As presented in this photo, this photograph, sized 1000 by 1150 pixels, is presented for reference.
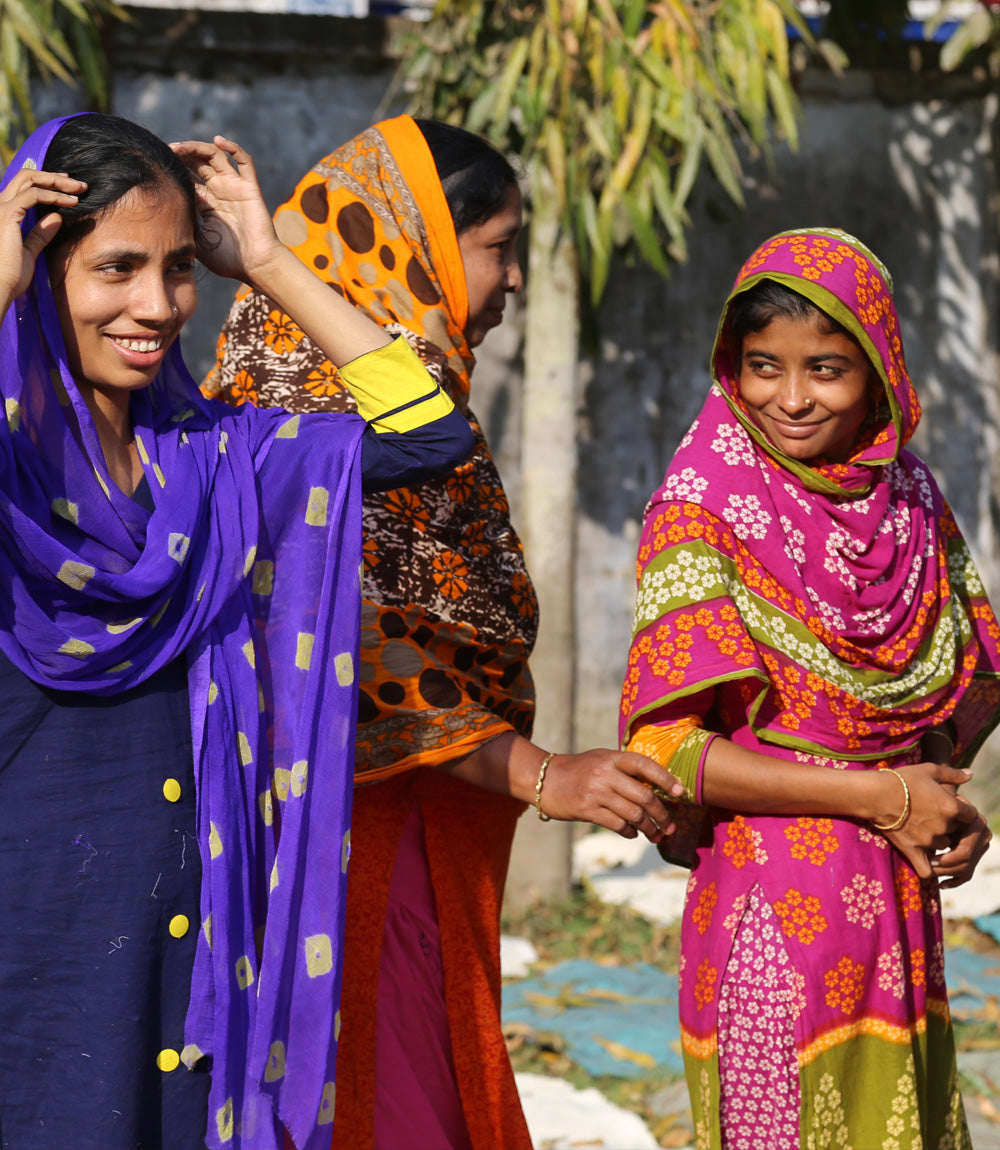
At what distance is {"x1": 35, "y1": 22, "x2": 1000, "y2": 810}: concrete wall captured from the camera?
19.2 ft

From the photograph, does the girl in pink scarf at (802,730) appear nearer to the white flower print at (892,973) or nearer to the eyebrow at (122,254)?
the white flower print at (892,973)

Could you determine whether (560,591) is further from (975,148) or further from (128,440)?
(128,440)

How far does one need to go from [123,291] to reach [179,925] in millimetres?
865

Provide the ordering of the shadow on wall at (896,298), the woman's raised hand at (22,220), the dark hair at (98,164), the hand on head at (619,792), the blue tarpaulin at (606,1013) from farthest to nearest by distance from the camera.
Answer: the shadow on wall at (896,298) < the blue tarpaulin at (606,1013) < the hand on head at (619,792) < the dark hair at (98,164) < the woman's raised hand at (22,220)

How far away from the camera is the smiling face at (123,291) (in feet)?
6.24

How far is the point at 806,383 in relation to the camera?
2.58 metres

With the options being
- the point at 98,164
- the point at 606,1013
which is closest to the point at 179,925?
the point at 98,164

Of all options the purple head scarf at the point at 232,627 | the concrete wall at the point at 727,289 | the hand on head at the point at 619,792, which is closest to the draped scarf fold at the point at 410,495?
the hand on head at the point at 619,792

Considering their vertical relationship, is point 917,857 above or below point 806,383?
below

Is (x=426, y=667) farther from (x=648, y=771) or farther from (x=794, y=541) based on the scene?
(x=794, y=541)

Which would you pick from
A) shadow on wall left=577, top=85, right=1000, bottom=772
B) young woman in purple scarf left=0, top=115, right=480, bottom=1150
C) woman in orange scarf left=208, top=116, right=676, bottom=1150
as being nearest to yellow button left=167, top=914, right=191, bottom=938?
young woman in purple scarf left=0, top=115, right=480, bottom=1150

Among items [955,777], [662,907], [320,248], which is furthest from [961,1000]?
[320,248]

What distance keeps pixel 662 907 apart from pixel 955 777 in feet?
10.7

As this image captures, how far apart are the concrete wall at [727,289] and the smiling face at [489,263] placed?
314cm
